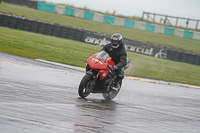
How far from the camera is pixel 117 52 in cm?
984

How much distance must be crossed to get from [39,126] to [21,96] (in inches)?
98.9

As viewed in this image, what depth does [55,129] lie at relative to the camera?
5215 millimetres

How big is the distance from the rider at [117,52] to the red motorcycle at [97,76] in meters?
0.14

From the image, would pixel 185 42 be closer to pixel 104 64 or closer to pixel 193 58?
pixel 193 58

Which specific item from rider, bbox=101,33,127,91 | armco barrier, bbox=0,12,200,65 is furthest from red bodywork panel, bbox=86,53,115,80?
armco barrier, bbox=0,12,200,65

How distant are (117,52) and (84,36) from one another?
85.8 ft

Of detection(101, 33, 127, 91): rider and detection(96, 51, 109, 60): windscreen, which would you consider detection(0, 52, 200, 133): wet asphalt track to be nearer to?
detection(101, 33, 127, 91): rider

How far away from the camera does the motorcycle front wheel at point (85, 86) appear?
900 cm

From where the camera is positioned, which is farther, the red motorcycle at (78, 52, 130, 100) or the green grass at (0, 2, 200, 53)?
the green grass at (0, 2, 200, 53)

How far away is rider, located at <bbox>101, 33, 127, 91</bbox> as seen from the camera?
9633 mm

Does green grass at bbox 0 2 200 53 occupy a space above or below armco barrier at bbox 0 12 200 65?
above

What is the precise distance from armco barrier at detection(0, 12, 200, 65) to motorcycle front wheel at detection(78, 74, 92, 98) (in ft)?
84.4

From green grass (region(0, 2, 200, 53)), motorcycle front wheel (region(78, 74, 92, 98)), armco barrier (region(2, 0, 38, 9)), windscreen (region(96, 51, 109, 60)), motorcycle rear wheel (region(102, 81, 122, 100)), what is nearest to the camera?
motorcycle front wheel (region(78, 74, 92, 98))

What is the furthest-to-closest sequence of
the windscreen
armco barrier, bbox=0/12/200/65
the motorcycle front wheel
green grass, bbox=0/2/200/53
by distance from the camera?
green grass, bbox=0/2/200/53, armco barrier, bbox=0/12/200/65, the windscreen, the motorcycle front wheel
